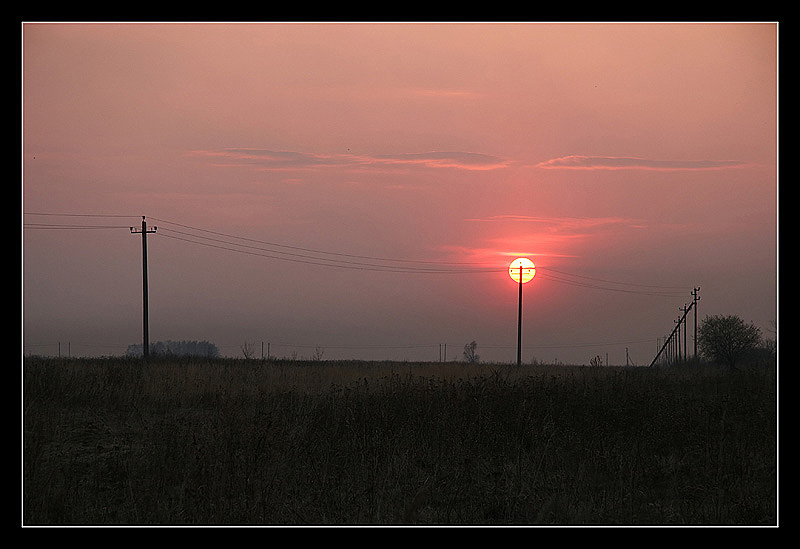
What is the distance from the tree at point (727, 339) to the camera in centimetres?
4669

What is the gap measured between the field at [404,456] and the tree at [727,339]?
32.8 m

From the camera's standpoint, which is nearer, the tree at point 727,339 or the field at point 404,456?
the field at point 404,456

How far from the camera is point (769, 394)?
15000mm

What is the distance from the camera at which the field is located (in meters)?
9.48

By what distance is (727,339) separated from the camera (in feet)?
157

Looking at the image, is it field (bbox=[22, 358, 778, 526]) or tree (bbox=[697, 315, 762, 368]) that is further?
tree (bbox=[697, 315, 762, 368])

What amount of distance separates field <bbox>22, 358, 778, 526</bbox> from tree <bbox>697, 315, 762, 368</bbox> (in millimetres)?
32774

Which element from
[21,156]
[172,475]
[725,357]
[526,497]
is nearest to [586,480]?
[526,497]

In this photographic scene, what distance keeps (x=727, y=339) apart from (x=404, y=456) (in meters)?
41.9

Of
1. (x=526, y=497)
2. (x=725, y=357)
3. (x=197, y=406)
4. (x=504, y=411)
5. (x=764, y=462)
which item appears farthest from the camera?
(x=725, y=357)

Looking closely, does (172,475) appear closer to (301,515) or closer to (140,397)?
(301,515)

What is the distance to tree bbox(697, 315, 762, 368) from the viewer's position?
46.7m

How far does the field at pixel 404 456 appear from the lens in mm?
9480

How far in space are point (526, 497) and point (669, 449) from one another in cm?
338
